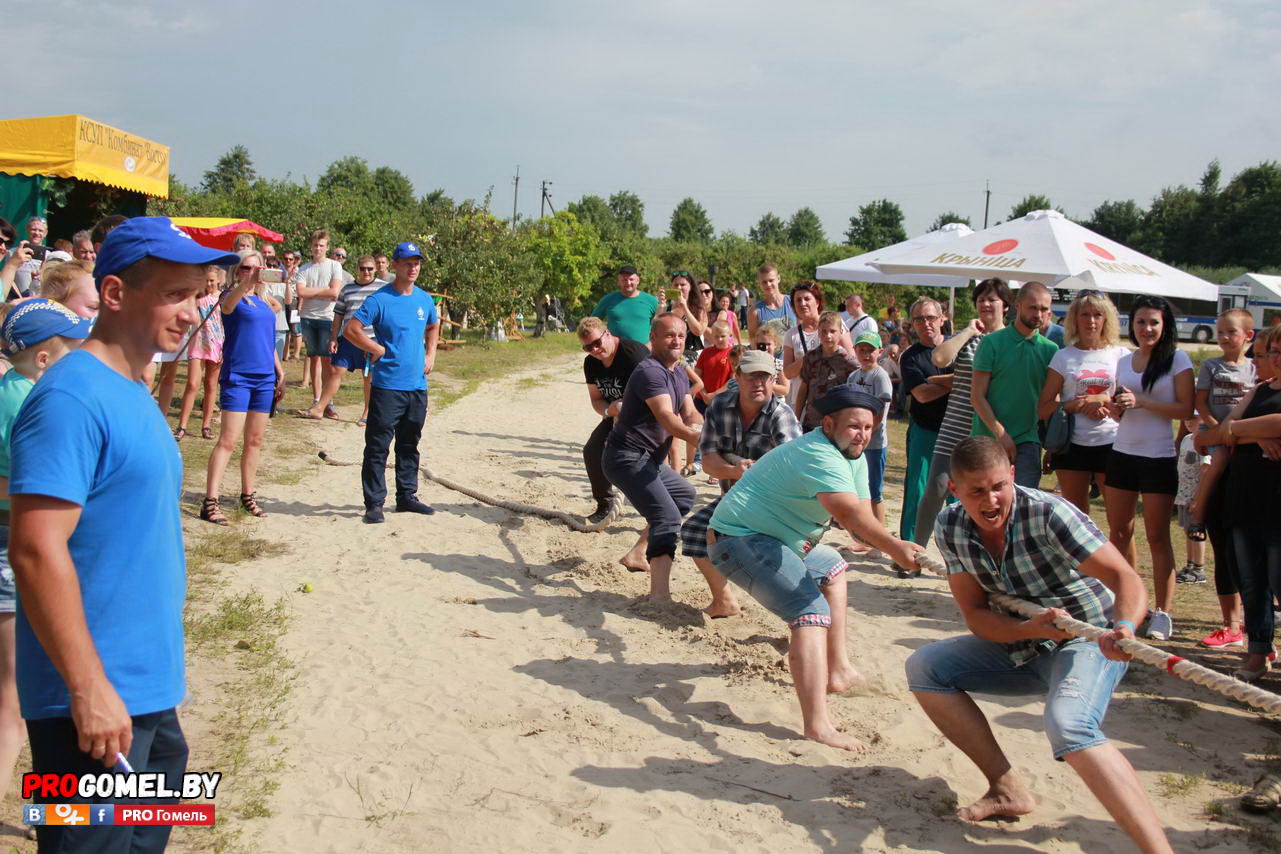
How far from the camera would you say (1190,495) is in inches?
300

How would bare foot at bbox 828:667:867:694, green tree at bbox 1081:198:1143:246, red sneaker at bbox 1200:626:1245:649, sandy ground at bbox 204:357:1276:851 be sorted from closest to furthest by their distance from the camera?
sandy ground at bbox 204:357:1276:851 → bare foot at bbox 828:667:867:694 → red sneaker at bbox 1200:626:1245:649 → green tree at bbox 1081:198:1143:246

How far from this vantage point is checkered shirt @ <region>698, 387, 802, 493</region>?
582cm

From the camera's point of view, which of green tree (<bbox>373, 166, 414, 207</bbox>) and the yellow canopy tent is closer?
the yellow canopy tent

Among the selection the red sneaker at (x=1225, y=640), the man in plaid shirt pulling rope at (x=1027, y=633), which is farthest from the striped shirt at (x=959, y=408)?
the man in plaid shirt pulling rope at (x=1027, y=633)

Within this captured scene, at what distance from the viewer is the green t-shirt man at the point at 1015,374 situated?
629 cm

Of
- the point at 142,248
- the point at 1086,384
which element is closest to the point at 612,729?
the point at 142,248

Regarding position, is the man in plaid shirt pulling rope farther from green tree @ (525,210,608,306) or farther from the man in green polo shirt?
green tree @ (525,210,608,306)

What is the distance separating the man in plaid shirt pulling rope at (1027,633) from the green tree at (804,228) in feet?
327

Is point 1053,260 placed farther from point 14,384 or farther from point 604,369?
point 14,384

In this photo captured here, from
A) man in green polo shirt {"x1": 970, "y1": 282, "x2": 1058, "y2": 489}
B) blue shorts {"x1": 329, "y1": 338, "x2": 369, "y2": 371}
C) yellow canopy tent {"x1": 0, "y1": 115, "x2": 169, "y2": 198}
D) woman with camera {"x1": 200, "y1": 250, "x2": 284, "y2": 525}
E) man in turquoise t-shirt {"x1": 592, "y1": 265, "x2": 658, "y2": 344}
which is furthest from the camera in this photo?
yellow canopy tent {"x1": 0, "y1": 115, "x2": 169, "y2": 198}

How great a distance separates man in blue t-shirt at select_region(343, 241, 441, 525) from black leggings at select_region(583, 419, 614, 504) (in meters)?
1.36

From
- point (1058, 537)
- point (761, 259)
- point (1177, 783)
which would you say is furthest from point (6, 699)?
point (761, 259)

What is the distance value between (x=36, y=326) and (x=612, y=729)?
280cm

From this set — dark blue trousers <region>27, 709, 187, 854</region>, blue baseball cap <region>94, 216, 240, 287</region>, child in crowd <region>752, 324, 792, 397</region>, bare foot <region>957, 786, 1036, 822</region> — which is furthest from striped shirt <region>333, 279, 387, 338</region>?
dark blue trousers <region>27, 709, 187, 854</region>
